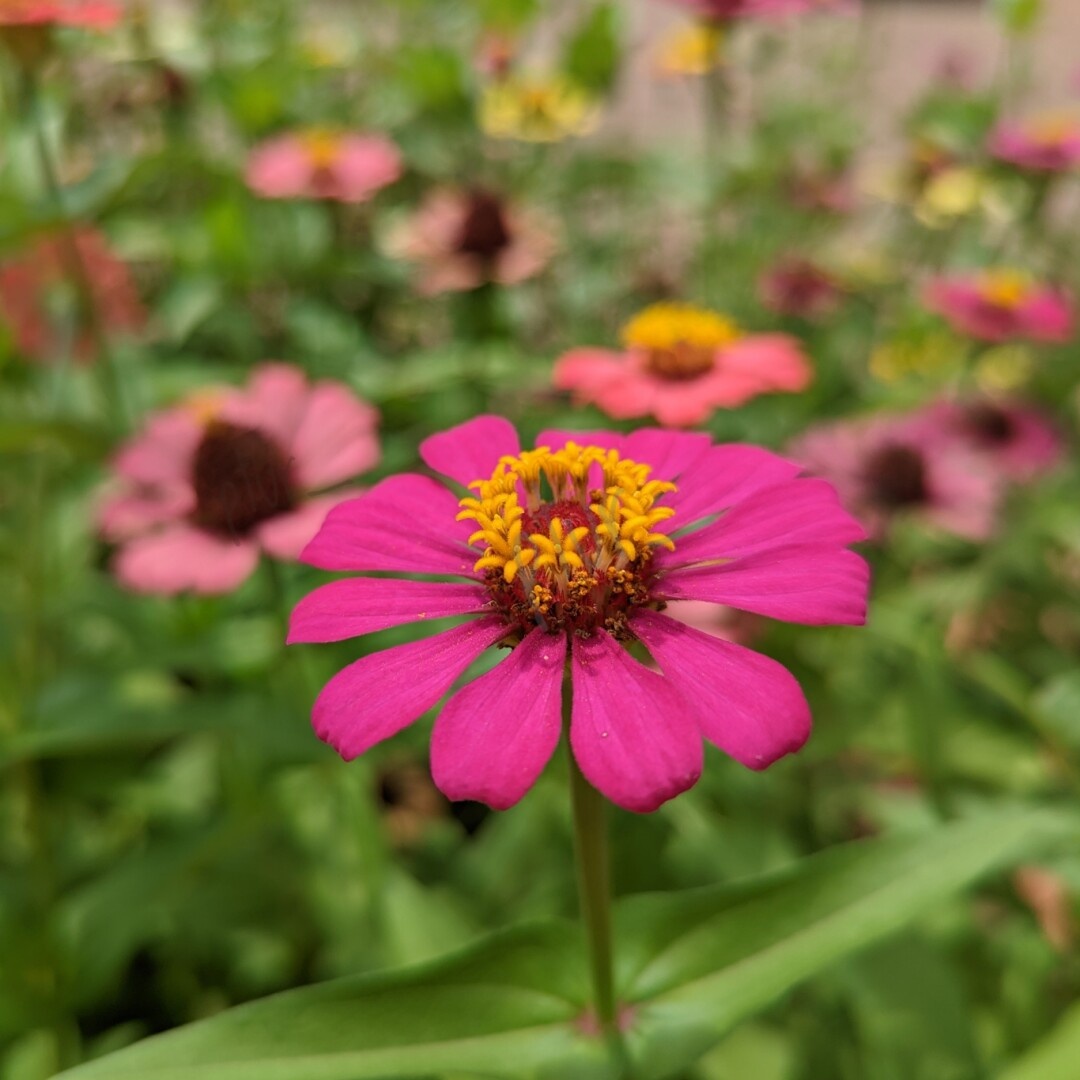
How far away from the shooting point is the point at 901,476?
4.14 ft

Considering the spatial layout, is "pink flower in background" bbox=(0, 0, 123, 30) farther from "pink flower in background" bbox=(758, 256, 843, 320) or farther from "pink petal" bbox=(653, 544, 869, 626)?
"pink flower in background" bbox=(758, 256, 843, 320)

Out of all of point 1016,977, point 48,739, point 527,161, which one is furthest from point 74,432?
point 527,161

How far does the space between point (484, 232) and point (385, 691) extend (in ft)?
3.81

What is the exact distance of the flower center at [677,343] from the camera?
3.48ft

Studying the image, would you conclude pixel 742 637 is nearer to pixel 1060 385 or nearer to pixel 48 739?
pixel 48 739

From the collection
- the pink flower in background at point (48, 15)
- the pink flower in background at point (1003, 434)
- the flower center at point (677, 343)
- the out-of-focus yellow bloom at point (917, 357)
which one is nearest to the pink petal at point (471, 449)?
the flower center at point (677, 343)

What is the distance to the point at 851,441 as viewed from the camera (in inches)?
52.2

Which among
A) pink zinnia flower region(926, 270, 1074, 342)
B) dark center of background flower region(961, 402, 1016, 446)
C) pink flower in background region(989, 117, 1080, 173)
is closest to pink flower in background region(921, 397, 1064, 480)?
dark center of background flower region(961, 402, 1016, 446)

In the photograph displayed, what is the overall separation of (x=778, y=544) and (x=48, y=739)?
627 mm

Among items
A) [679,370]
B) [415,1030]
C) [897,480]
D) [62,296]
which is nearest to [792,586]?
[415,1030]

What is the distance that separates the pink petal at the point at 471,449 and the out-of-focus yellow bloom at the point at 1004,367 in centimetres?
144

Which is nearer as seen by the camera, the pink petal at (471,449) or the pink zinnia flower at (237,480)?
the pink petal at (471,449)

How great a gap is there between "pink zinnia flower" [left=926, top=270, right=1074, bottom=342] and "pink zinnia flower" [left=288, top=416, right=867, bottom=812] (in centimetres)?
101

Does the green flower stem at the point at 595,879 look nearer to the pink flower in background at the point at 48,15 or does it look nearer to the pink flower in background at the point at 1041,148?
the pink flower in background at the point at 48,15
